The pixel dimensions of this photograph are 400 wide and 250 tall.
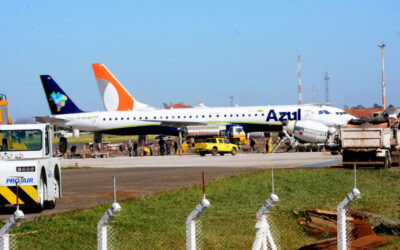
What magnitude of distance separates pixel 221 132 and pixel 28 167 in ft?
176

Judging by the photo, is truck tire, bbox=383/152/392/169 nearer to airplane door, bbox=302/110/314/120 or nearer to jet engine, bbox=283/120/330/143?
jet engine, bbox=283/120/330/143

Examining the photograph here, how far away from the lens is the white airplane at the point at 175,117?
68.2 metres

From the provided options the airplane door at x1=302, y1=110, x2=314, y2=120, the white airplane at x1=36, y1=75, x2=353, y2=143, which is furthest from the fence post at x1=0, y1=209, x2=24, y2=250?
the airplane door at x1=302, y1=110, x2=314, y2=120

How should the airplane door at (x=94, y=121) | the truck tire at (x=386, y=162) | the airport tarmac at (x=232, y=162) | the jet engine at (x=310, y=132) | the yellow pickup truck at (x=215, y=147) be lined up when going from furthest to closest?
the airplane door at (x=94, y=121)
the jet engine at (x=310, y=132)
the yellow pickup truck at (x=215, y=147)
the airport tarmac at (x=232, y=162)
the truck tire at (x=386, y=162)

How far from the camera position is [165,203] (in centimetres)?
2059

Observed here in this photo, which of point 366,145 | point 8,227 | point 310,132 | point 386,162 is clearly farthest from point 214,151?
point 8,227

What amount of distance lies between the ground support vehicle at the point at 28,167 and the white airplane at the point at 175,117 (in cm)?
4797

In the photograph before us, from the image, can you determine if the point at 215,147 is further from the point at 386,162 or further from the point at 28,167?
the point at 28,167

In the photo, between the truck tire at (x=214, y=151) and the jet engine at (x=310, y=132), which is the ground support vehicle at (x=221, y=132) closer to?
the jet engine at (x=310, y=132)

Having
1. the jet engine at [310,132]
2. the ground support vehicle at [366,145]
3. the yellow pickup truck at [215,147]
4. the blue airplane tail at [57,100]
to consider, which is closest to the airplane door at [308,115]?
the jet engine at [310,132]

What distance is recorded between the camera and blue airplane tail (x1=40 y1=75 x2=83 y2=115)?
2968 inches

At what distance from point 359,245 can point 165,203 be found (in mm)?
7745

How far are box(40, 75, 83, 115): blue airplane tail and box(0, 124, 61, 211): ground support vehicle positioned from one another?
55509 millimetres

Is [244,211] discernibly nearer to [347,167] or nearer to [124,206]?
[124,206]
